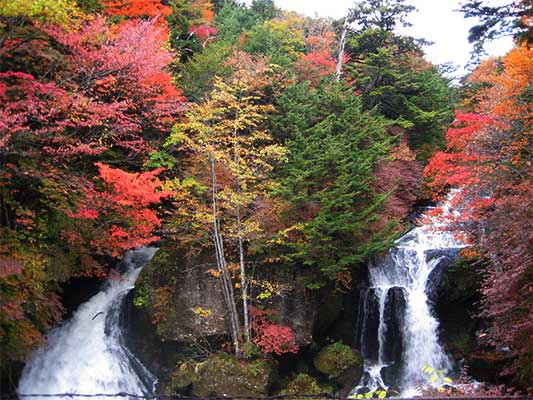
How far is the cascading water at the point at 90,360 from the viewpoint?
33.7ft

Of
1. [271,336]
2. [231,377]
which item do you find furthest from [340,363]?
[231,377]

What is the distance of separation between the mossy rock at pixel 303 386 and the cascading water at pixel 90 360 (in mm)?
3840

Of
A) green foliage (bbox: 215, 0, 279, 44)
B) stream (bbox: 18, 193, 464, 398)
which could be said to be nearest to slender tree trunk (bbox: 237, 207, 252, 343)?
stream (bbox: 18, 193, 464, 398)

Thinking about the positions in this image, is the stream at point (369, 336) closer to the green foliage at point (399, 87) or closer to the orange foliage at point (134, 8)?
the green foliage at point (399, 87)

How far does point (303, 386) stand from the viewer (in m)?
11.0

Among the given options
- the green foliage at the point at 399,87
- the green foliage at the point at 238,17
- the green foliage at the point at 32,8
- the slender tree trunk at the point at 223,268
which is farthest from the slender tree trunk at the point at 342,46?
the green foliage at the point at 32,8

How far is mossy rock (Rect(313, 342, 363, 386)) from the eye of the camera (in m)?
11.5

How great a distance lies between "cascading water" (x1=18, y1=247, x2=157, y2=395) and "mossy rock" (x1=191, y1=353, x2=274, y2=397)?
1566 millimetres

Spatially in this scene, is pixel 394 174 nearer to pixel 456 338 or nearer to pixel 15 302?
pixel 456 338

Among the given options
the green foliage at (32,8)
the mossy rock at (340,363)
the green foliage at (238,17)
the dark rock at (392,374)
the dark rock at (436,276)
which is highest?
the green foliage at (238,17)

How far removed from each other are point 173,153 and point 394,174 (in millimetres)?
8175

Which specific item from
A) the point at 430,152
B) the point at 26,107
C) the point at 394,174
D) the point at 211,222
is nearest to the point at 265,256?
the point at 211,222

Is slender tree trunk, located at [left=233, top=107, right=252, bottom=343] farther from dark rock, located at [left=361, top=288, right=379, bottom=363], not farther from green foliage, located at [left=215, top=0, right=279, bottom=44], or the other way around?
green foliage, located at [left=215, top=0, right=279, bottom=44]

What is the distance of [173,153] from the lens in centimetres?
1414
